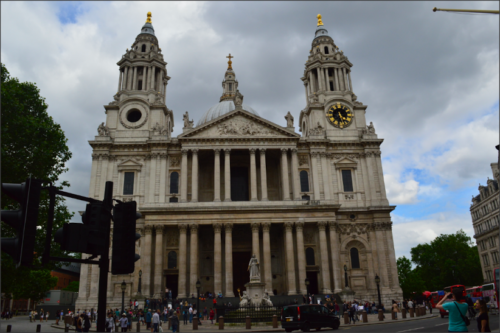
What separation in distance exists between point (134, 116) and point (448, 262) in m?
67.1

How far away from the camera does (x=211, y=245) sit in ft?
148

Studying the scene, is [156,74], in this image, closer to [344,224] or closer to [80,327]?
[344,224]

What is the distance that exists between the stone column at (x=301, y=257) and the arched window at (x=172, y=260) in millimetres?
13170

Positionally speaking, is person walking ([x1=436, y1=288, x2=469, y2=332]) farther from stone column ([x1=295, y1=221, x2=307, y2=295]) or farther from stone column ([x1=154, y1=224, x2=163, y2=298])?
stone column ([x1=154, y1=224, x2=163, y2=298])

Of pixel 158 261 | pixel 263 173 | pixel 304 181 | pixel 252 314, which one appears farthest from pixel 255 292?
pixel 304 181

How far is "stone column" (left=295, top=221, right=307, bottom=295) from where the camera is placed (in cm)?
3988

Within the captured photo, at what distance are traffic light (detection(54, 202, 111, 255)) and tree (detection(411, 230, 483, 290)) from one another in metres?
84.0

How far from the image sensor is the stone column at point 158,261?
39.7 m

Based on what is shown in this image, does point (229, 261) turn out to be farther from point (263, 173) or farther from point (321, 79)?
point (321, 79)

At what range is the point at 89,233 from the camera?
5.51 m

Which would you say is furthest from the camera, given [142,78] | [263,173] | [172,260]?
[142,78]

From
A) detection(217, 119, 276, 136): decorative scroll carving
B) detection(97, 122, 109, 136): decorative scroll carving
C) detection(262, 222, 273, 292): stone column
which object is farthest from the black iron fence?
detection(97, 122, 109, 136): decorative scroll carving

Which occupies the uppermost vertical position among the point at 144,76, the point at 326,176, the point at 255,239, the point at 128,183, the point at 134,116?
the point at 144,76

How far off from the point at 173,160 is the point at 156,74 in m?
13.8
